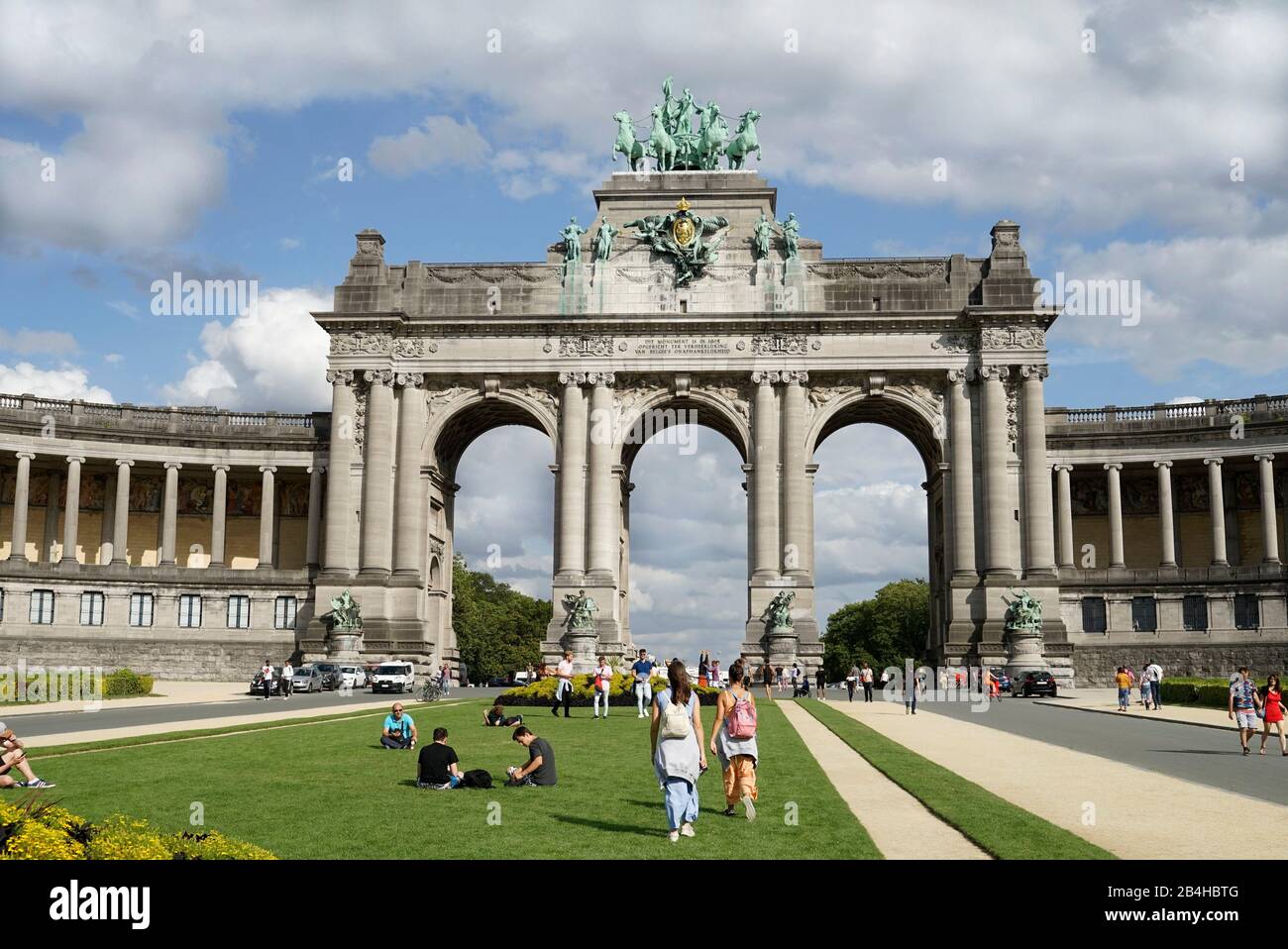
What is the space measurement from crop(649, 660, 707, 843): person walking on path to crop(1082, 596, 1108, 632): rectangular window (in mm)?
64995

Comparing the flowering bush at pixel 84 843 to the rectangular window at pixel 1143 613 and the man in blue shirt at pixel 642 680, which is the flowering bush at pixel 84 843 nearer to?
the man in blue shirt at pixel 642 680

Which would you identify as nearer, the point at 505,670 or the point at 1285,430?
the point at 1285,430

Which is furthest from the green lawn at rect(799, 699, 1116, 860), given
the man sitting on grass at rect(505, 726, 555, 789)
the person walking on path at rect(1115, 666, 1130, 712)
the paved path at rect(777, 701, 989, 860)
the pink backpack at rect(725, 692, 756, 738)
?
the person walking on path at rect(1115, 666, 1130, 712)

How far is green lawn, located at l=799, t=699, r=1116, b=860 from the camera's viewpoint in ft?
47.9

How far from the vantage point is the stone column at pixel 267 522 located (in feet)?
259

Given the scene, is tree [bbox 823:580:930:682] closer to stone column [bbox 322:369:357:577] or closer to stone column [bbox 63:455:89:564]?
stone column [bbox 322:369:357:577]

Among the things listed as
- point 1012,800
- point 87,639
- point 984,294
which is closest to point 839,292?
point 984,294

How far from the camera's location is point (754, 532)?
7244 centimetres

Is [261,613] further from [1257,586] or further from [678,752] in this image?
[678,752]

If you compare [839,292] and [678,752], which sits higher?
[839,292]

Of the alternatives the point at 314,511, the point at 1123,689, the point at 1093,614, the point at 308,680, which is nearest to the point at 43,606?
the point at 314,511

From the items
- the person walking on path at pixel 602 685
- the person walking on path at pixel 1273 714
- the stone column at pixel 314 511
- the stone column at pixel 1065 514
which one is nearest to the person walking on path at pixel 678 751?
the person walking on path at pixel 1273 714
